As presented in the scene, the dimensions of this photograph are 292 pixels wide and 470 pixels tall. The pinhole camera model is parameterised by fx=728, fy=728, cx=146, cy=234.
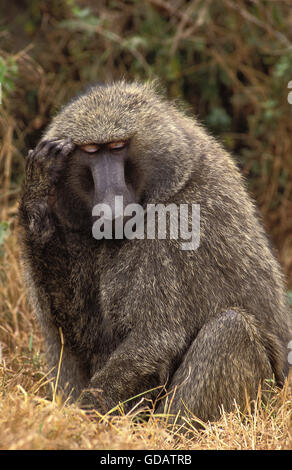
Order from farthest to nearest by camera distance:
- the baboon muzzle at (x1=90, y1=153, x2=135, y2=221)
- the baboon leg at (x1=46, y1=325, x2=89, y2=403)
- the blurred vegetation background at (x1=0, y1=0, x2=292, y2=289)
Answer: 1. the blurred vegetation background at (x1=0, y1=0, x2=292, y2=289)
2. the baboon leg at (x1=46, y1=325, x2=89, y2=403)
3. the baboon muzzle at (x1=90, y1=153, x2=135, y2=221)

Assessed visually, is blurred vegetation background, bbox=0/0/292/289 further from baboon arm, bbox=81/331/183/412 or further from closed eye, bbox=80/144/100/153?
baboon arm, bbox=81/331/183/412

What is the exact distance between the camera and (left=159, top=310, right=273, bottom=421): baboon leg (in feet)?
9.94

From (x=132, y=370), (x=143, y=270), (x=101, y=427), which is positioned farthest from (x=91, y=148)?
(x=101, y=427)

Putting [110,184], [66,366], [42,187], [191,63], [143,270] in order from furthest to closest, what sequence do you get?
[191,63], [66,366], [42,187], [143,270], [110,184]

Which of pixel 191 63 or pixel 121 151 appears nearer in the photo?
pixel 121 151

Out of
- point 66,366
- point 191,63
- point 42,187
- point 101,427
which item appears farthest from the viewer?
point 191,63

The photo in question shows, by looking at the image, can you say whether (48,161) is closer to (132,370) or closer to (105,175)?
(105,175)

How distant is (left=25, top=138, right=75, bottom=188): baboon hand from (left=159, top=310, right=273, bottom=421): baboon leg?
937 millimetres

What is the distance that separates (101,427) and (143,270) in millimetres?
798

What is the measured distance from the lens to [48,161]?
319 centimetres

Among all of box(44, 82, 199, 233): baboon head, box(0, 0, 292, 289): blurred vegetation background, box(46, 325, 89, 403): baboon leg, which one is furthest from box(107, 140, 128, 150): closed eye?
box(0, 0, 292, 289): blurred vegetation background

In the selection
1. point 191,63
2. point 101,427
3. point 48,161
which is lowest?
point 101,427

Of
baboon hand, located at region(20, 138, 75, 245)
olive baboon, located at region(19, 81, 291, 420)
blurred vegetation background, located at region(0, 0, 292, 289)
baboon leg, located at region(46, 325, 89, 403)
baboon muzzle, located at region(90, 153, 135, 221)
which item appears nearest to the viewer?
baboon muzzle, located at region(90, 153, 135, 221)

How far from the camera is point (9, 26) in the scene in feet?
21.7
